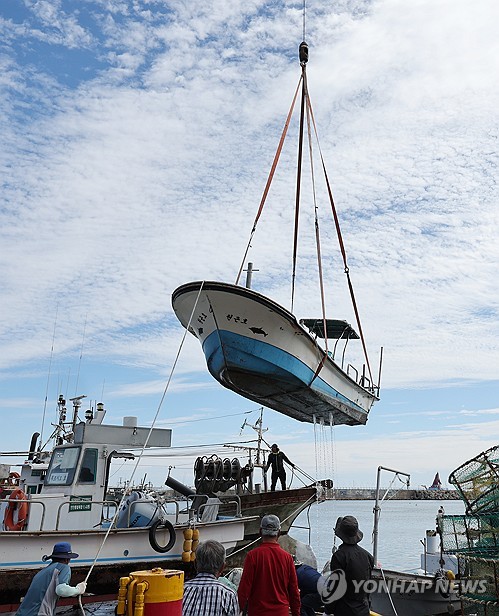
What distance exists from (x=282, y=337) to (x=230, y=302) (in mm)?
1435

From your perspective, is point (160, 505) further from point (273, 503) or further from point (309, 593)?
point (273, 503)

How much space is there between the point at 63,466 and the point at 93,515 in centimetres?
110

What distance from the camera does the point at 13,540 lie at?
305 inches

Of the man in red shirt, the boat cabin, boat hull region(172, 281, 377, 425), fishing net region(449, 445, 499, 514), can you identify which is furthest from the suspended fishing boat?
the man in red shirt

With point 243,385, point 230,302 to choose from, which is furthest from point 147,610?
point 243,385

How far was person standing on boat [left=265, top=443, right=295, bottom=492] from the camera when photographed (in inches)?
547

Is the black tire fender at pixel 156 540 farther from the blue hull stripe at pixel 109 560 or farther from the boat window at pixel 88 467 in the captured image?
the boat window at pixel 88 467

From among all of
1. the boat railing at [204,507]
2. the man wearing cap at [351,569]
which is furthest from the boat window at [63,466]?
the man wearing cap at [351,569]

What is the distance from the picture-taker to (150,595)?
16.8ft

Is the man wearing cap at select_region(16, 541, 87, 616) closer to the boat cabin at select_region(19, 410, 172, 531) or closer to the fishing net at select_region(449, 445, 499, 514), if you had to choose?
the boat cabin at select_region(19, 410, 172, 531)

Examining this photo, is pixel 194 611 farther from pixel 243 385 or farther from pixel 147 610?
pixel 243 385

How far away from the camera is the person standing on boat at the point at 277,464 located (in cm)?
1390

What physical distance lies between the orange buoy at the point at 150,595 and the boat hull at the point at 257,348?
5630mm

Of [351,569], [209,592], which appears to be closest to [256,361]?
[351,569]
